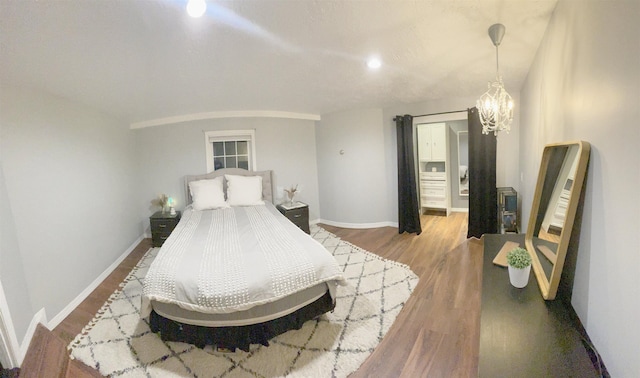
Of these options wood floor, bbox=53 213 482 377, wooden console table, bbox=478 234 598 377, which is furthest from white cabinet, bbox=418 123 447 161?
wooden console table, bbox=478 234 598 377

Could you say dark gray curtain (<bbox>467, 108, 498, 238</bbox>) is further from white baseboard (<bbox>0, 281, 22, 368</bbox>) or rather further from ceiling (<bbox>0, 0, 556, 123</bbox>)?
white baseboard (<bbox>0, 281, 22, 368</bbox>)

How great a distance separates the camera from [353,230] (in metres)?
4.72

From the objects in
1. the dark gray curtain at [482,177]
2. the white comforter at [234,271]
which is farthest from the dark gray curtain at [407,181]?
the white comforter at [234,271]

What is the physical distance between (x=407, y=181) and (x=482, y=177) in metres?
1.03

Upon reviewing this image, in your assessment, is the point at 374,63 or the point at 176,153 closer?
the point at 374,63

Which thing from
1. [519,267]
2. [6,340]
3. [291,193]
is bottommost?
[6,340]

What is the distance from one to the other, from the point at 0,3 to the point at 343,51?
1929 mm

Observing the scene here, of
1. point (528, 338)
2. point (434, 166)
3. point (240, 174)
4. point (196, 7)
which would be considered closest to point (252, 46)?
point (196, 7)

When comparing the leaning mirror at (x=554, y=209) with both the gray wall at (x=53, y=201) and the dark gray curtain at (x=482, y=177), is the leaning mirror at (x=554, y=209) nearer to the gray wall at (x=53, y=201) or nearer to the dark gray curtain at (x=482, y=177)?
the dark gray curtain at (x=482, y=177)

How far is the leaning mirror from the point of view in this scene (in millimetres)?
1064

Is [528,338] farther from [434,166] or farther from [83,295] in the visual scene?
[434,166]

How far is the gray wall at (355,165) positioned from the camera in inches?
183

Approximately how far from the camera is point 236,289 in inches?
70.2

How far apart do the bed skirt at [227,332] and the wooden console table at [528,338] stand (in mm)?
1335
